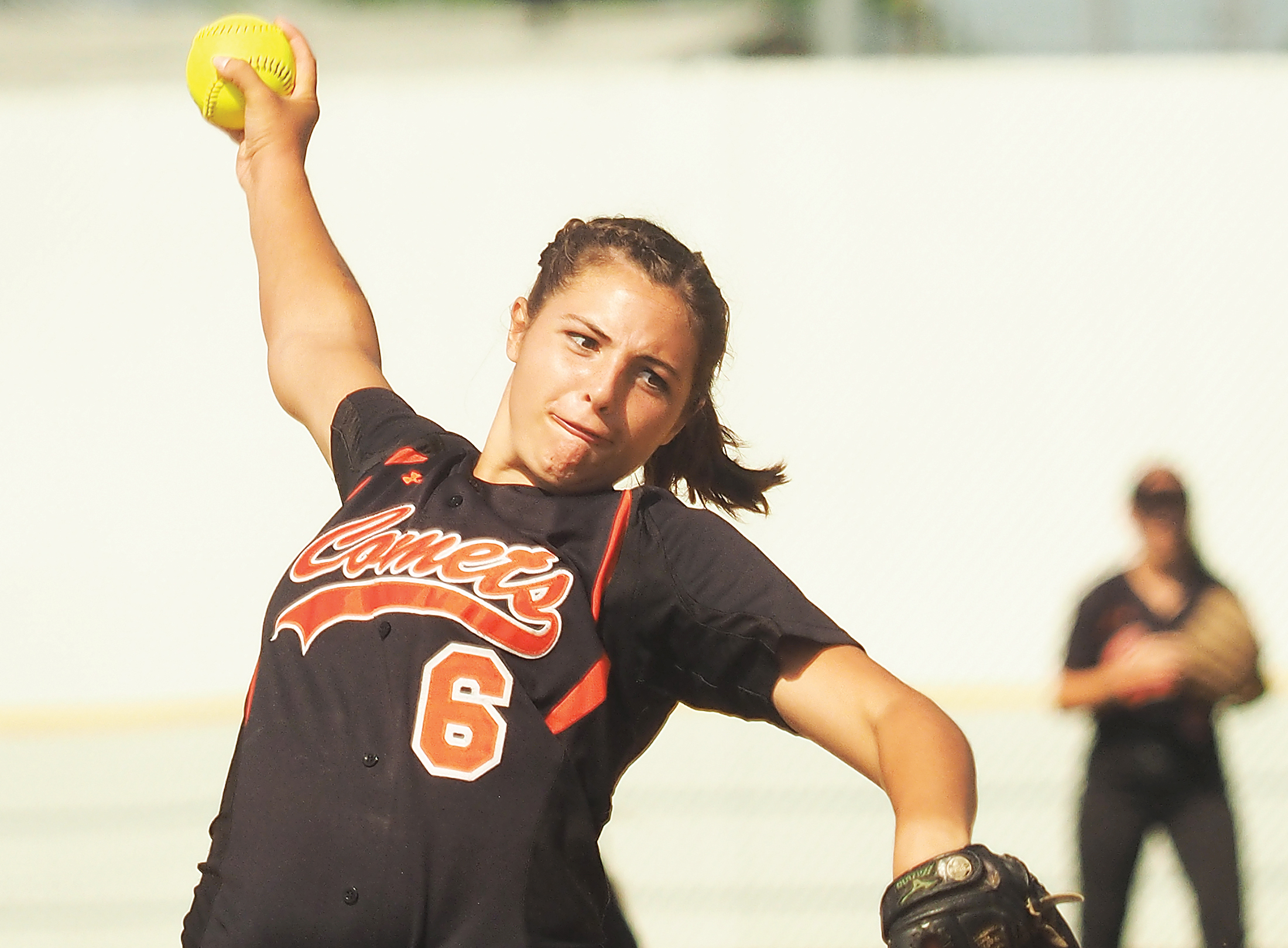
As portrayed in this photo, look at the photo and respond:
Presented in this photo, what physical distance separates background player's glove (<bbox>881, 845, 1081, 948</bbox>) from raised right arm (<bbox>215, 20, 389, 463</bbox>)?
0.87 m

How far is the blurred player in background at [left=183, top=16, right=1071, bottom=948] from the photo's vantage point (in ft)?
3.53

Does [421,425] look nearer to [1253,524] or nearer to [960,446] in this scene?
[960,446]

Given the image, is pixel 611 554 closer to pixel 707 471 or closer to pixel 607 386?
pixel 607 386

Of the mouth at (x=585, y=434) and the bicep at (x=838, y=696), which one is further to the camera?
the mouth at (x=585, y=434)

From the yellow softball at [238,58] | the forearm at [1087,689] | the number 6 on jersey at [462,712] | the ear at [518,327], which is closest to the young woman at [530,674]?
the number 6 on jersey at [462,712]

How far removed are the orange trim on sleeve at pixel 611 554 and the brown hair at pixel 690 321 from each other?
0.71 feet

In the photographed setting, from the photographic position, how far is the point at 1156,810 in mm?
3209

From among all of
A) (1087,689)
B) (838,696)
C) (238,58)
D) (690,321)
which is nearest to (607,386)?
(690,321)

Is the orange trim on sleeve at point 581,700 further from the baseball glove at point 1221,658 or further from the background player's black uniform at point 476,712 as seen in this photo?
the baseball glove at point 1221,658

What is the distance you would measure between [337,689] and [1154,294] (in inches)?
168

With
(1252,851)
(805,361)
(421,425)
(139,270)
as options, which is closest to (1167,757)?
(1252,851)

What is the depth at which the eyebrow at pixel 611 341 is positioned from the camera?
4.21 feet

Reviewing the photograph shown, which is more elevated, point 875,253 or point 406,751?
point 875,253

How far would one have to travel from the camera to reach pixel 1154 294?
4.75 metres
